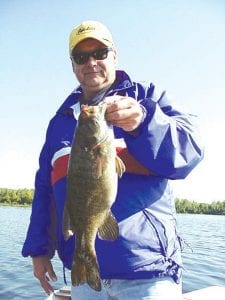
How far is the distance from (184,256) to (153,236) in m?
13.1

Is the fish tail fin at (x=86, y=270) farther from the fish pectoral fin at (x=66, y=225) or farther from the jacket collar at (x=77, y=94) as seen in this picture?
the jacket collar at (x=77, y=94)

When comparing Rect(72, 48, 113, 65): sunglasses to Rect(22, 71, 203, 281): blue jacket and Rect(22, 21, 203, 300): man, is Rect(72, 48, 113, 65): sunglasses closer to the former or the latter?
Rect(22, 21, 203, 300): man

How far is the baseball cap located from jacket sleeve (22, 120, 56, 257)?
0.97 meters

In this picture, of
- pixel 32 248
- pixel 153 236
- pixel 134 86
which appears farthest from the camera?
pixel 32 248

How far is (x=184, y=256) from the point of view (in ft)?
50.9

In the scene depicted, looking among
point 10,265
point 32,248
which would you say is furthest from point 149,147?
point 10,265

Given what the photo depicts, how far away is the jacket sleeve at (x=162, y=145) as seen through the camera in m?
2.90

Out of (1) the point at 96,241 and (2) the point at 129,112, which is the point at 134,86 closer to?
(2) the point at 129,112

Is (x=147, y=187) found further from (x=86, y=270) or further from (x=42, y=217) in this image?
(x=42, y=217)

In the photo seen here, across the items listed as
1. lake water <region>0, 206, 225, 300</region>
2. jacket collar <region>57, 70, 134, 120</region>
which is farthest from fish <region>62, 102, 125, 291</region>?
lake water <region>0, 206, 225, 300</region>

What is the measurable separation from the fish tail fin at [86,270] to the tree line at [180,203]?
196ft

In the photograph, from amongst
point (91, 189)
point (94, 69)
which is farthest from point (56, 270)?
point (91, 189)

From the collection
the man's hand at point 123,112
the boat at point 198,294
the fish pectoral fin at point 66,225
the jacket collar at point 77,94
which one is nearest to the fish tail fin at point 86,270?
the fish pectoral fin at point 66,225

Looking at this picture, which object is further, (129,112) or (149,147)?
(149,147)
